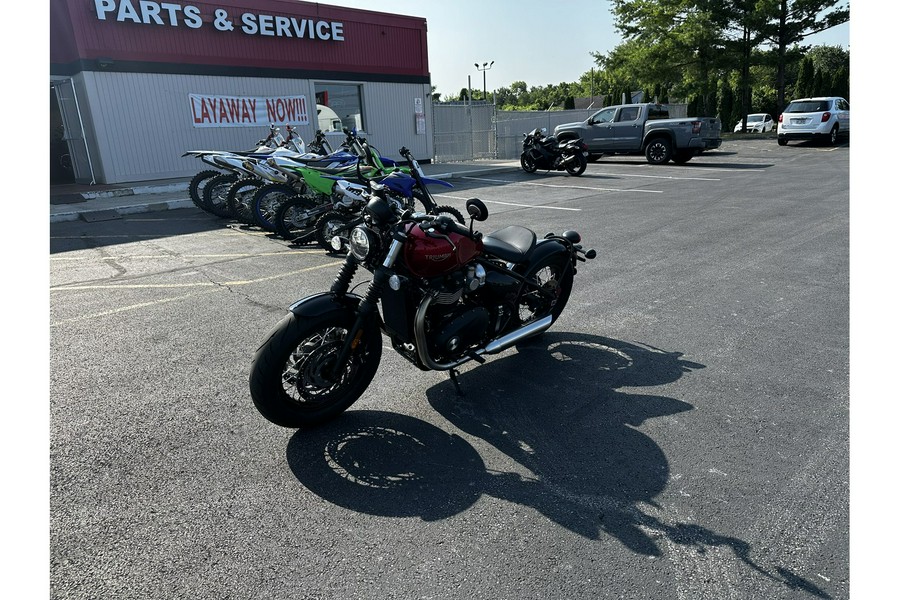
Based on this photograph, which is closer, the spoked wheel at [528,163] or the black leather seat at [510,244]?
the black leather seat at [510,244]

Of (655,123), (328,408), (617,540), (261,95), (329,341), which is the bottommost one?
(617,540)

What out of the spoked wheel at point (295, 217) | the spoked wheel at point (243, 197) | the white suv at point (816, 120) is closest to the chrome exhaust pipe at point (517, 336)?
the spoked wheel at point (295, 217)

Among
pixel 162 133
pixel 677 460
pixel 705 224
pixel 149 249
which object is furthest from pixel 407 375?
pixel 162 133

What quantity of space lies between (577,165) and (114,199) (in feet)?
40.5

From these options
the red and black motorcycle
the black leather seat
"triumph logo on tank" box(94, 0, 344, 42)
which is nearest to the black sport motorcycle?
"triumph logo on tank" box(94, 0, 344, 42)

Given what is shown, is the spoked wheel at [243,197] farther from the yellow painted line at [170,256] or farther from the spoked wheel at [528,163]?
the spoked wheel at [528,163]

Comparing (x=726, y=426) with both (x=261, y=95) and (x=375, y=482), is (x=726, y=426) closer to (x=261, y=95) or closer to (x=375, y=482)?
(x=375, y=482)

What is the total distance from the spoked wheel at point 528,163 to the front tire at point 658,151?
4.24 metres

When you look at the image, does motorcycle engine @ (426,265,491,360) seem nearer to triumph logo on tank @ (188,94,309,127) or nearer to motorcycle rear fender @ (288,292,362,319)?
motorcycle rear fender @ (288,292,362,319)

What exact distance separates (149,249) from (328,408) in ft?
20.9

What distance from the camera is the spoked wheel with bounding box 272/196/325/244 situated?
28.4 feet

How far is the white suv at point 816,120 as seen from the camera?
73.9 ft

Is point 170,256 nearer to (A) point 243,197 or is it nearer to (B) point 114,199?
(A) point 243,197

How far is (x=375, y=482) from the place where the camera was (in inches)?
118
